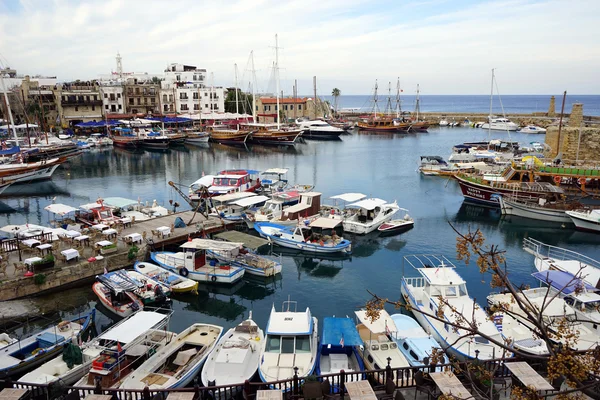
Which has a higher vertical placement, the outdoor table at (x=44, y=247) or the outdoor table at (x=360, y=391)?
the outdoor table at (x=360, y=391)

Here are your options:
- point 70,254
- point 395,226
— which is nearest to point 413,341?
point 395,226

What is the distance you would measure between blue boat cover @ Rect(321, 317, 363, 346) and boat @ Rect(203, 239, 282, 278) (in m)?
9.00

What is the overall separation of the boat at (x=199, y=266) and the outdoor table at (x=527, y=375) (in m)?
16.3

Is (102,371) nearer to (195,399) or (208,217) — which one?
(195,399)

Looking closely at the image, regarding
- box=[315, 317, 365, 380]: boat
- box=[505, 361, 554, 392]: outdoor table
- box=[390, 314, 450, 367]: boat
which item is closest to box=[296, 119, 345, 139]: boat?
box=[390, 314, 450, 367]: boat

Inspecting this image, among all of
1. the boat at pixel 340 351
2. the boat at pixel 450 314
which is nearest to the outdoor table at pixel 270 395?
the boat at pixel 340 351

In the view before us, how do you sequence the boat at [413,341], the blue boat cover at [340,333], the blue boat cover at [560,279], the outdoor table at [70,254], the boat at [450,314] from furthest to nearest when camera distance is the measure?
1. the outdoor table at [70,254]
2. the blue boat cover at [560,279]
3. the boat at [450,314]
4. the boat at [413,341]
5. the blue boat cover at [340,333]

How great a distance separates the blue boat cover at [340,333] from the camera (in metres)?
15.6

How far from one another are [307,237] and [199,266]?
8.38 metres

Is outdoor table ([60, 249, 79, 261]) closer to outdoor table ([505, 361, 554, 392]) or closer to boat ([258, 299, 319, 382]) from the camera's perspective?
boat ([258, 299, 319, 382])

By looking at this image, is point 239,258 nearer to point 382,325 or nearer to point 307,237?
point 307,237

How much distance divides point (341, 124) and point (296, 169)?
5656cm

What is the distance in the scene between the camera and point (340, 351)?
1589 centimetres

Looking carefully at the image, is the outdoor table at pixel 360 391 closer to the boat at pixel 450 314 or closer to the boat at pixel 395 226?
the boat at pixel 450 314
